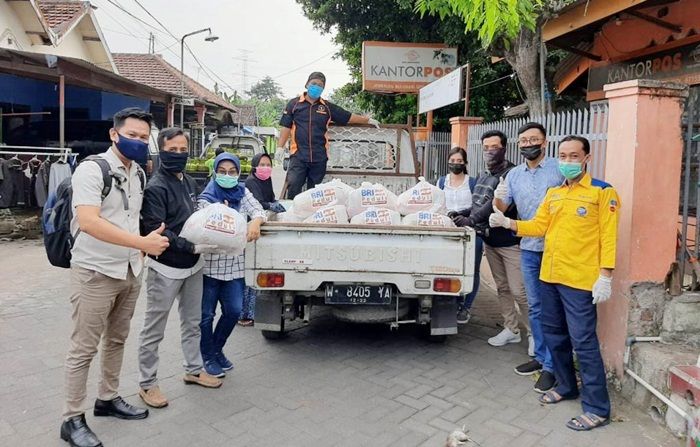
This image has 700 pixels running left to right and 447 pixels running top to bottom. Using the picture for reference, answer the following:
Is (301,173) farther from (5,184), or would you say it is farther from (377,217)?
(5,184)

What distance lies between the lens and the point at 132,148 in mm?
3227

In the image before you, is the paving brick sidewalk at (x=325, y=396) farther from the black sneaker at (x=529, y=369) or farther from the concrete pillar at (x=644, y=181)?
the concrete pillar at (x=644, y=181)

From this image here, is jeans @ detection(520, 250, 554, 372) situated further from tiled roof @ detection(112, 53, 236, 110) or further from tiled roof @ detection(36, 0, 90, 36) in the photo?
tiled roof @ detection(112, 53, 236, 110)

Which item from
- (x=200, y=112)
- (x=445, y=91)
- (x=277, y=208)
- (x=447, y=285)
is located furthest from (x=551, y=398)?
(x=200, y=112)

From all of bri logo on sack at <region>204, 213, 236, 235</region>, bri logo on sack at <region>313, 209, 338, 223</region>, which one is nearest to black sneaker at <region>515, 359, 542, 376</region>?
bri logo on sack at <region>313, 209, 338, 223</region>

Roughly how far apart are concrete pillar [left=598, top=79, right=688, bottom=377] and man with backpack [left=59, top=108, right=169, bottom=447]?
9.69 ft

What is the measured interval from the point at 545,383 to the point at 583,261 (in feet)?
3.38

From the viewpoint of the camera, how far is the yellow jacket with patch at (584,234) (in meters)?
3.43

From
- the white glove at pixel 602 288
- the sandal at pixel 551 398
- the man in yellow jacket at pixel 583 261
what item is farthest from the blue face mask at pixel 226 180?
the sandal at pixel 551 398

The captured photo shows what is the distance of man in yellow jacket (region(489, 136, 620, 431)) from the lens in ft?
11.3

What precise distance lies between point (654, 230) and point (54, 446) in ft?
12.9

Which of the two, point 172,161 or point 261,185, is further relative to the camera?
point 261,185

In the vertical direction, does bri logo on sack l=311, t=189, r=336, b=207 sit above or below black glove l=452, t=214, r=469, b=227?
above

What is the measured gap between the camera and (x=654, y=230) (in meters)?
3.82
